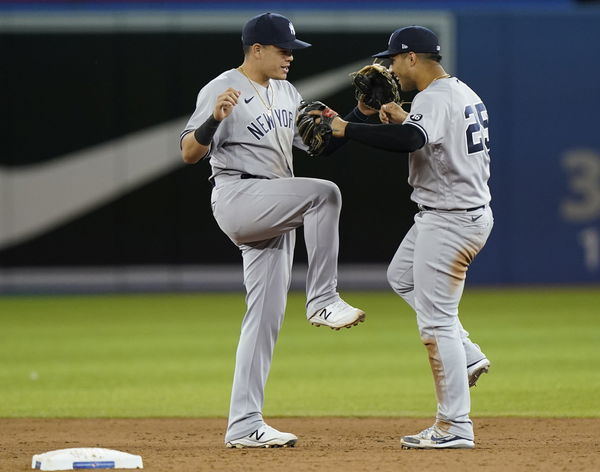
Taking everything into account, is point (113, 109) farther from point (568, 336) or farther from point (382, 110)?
point (382, 110)

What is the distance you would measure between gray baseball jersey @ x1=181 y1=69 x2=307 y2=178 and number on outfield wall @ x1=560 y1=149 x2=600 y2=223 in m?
11.1

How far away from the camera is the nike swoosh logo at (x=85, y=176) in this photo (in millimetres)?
16328

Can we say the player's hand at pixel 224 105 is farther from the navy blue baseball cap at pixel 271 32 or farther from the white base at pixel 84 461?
the white base at pixel 84 461

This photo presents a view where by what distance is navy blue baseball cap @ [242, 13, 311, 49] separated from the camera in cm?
601

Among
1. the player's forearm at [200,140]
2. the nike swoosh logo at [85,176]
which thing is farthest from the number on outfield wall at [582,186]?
the player's forearm at [200,140]

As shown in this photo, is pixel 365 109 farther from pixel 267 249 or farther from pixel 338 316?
pixel 338 316

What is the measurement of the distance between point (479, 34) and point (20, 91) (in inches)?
242

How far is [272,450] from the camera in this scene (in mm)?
6012

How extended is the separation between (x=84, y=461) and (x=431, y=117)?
7.20 ft

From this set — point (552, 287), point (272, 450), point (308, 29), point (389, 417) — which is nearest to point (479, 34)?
point (308, 29)

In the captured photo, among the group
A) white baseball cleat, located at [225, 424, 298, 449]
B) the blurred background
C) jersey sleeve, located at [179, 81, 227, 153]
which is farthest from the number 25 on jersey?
the blurred background

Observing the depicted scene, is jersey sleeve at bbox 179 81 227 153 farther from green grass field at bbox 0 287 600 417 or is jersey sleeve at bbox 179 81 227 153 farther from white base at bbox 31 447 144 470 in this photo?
green grass field at bbox 0 287 600 417

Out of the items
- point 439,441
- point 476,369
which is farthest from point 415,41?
point 439,441

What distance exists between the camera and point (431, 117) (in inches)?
226
